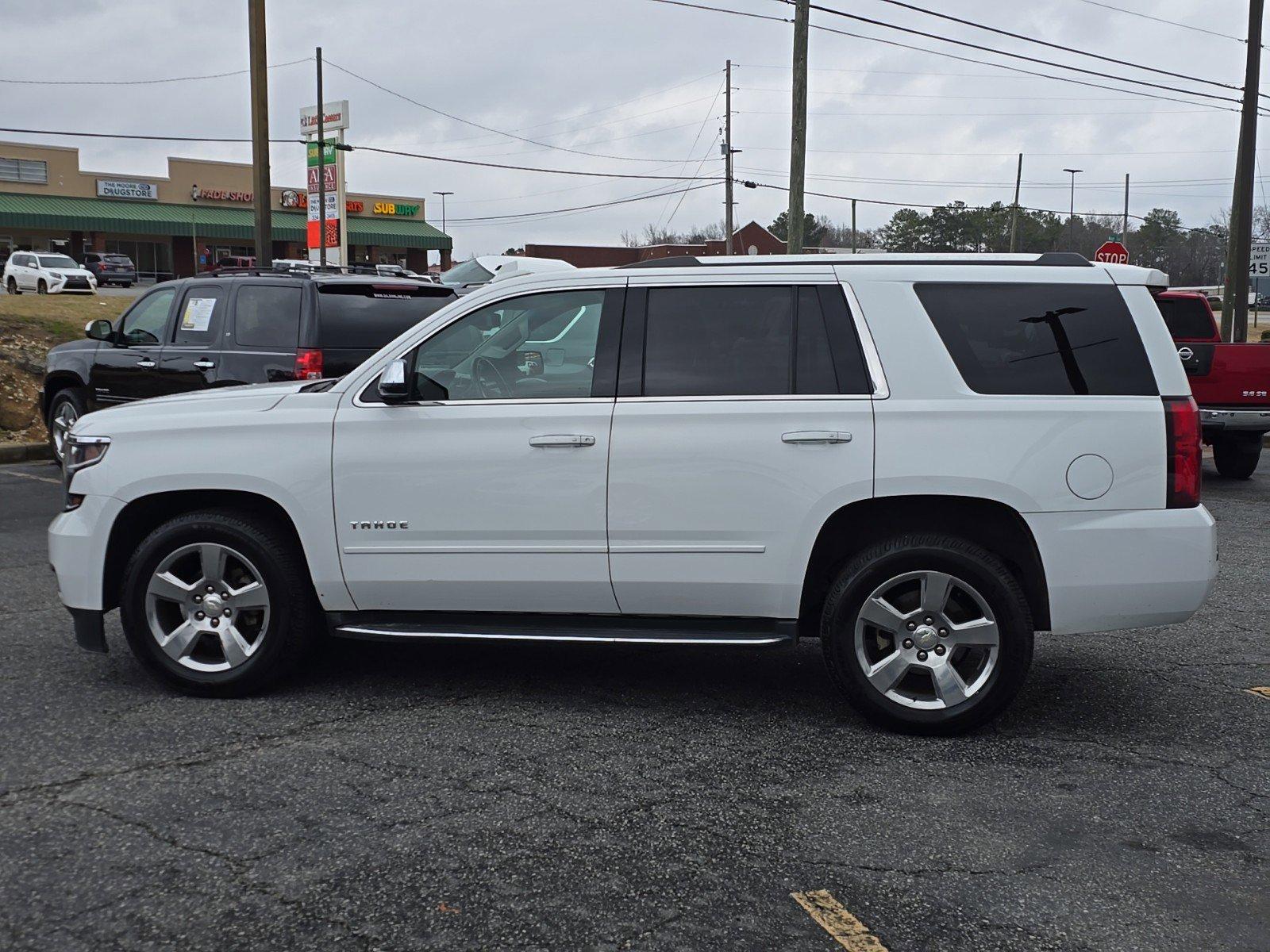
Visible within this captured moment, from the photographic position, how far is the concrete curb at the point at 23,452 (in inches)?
556

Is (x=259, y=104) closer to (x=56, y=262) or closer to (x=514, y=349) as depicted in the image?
(x=514, y=349)

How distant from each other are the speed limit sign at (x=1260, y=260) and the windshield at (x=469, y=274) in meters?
15.2

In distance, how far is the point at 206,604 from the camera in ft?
18.0

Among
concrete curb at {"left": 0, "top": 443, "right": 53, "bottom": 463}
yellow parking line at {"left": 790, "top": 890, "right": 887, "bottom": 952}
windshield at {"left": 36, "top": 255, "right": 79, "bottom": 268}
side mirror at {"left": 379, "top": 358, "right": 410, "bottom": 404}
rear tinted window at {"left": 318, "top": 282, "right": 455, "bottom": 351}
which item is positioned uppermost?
windshield at {"left": 36, "top": 255, "right": 79, "bottom": 268}

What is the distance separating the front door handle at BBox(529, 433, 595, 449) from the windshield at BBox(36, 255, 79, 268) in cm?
3979

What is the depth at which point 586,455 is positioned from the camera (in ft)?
16.9

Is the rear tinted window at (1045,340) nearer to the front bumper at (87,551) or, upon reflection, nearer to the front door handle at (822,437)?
the front door handle at (822,437)

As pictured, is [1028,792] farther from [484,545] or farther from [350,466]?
[350,466]

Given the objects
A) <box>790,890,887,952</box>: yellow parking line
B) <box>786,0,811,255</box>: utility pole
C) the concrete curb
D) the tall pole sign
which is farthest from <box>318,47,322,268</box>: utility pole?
<box>790,890,887,952</box>: yellow parking line

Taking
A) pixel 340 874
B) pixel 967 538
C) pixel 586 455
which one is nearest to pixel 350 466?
pixel 586 455

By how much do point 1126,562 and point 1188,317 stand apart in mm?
10770

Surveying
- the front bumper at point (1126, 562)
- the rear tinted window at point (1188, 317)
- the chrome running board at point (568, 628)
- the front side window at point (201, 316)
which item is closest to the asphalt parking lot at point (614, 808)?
the chrome running board at point (568, 628)

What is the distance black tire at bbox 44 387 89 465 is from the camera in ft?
40.3

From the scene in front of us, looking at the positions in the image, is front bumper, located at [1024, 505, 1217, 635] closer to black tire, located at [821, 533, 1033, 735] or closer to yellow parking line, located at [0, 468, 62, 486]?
black tire, located at [821, 533, 1033, 735]
